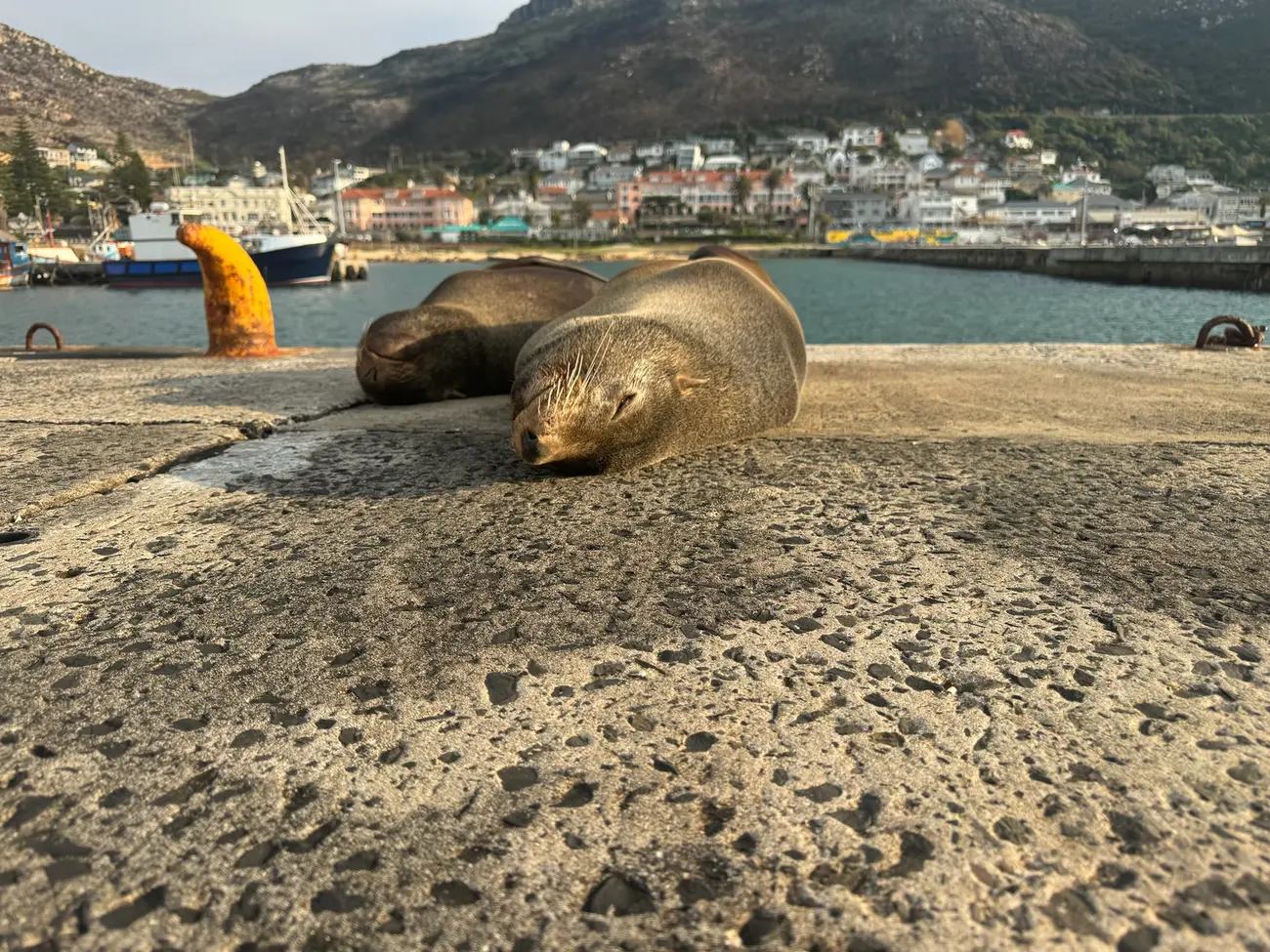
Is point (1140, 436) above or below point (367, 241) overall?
below

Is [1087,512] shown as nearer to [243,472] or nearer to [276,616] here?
[276,616]

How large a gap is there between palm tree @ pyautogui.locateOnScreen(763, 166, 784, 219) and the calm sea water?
79.7 metres

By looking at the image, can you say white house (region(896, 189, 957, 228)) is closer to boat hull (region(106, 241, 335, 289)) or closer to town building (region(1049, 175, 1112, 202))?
town building (region(1049, 175, 1112, 202))

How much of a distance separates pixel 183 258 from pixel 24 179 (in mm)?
Answer: 41966

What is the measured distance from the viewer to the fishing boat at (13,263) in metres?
51.0

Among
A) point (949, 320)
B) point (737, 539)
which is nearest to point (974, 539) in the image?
point (737, 539)

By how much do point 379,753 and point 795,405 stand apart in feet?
11.3

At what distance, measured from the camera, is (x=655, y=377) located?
11.9 ft

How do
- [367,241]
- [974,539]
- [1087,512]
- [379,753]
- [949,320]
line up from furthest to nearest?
[367,241] < [949,320] < [1087,512] < [974,539] < [379,753]

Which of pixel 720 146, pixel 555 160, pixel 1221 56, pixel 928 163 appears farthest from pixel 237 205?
pixel 1221 56

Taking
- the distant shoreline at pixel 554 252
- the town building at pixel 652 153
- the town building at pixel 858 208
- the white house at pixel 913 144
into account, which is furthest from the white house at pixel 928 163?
the distant shoreline at pixel 554 252

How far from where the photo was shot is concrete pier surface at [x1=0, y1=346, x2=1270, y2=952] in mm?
1268

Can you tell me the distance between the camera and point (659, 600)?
7.45ft

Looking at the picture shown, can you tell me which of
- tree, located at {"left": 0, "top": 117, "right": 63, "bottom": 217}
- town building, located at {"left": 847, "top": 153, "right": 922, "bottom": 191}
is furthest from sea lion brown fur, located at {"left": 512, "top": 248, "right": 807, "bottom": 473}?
town building, located at {"left": 847, "top": 153, "right": 922, "bottom": 191}
